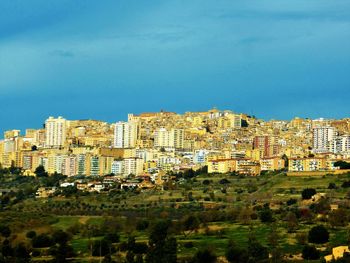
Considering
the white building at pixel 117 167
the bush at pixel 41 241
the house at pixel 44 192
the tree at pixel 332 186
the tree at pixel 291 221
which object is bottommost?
the bush at pixel 41 241

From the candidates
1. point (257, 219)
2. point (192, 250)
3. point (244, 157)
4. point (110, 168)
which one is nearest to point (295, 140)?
point (244, 157)

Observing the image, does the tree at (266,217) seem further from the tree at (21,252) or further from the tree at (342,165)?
the tree at (342,165)

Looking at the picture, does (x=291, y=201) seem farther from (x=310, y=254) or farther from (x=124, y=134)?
(x=124, y=134)

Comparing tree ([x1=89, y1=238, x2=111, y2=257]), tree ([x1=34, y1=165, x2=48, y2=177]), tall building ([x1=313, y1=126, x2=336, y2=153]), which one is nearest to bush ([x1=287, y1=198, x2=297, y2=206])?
tree ([x1=89, y1=238, x2=111, y2=257])

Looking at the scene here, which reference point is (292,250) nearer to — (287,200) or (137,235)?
(137,235)

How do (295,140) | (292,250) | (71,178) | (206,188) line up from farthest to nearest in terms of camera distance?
(295,140)
(71,178)
(206,188)
(292,250)

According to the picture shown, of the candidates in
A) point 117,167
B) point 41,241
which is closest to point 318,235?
point 41,241

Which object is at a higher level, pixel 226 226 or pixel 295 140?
pixel 295 140

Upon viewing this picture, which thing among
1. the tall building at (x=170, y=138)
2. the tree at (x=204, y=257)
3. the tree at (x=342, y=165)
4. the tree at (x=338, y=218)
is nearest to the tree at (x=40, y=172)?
the tall building at (x=170, y=138)
